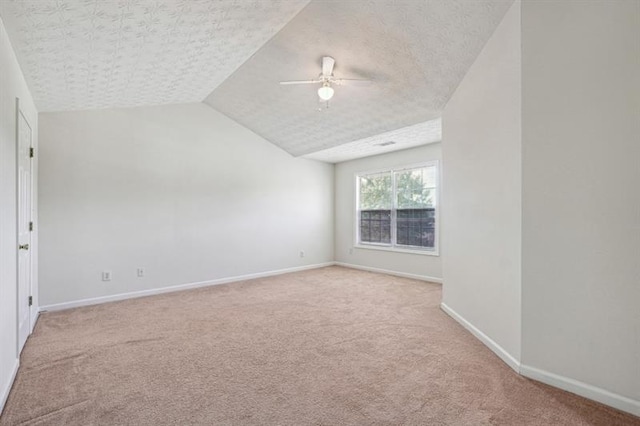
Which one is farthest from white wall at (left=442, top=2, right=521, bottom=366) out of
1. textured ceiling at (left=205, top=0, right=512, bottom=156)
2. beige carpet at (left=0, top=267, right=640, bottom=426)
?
beige carpet at (left=0, top=267, right=640, bottom=426)

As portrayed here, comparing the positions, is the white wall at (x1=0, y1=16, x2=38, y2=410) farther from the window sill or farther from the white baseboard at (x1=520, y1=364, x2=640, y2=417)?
the window sill

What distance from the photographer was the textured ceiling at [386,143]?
15.1ft

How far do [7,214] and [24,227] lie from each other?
1.04 m

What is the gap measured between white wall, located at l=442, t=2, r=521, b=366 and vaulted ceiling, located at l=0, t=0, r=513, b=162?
281 millimetres

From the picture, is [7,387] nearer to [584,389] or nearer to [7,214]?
[7,214]

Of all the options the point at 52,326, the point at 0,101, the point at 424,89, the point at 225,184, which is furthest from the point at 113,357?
the point at 424,89

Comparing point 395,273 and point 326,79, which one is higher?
point 326,79

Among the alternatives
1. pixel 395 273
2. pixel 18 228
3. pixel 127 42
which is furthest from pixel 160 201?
pixel 395 273

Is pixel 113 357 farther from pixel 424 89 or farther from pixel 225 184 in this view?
pixel 424 89

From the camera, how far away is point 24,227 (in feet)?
9.59

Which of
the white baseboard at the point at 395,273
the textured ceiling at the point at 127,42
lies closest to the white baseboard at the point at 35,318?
the textured ceiling at the point at 127,42

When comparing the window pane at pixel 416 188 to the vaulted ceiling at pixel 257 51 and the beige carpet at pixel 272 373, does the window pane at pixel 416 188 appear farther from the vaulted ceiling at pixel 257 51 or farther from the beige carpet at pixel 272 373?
the beige carpet at pixel 272 373

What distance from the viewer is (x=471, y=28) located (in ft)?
8.66

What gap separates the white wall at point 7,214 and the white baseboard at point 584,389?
11.3 feet
